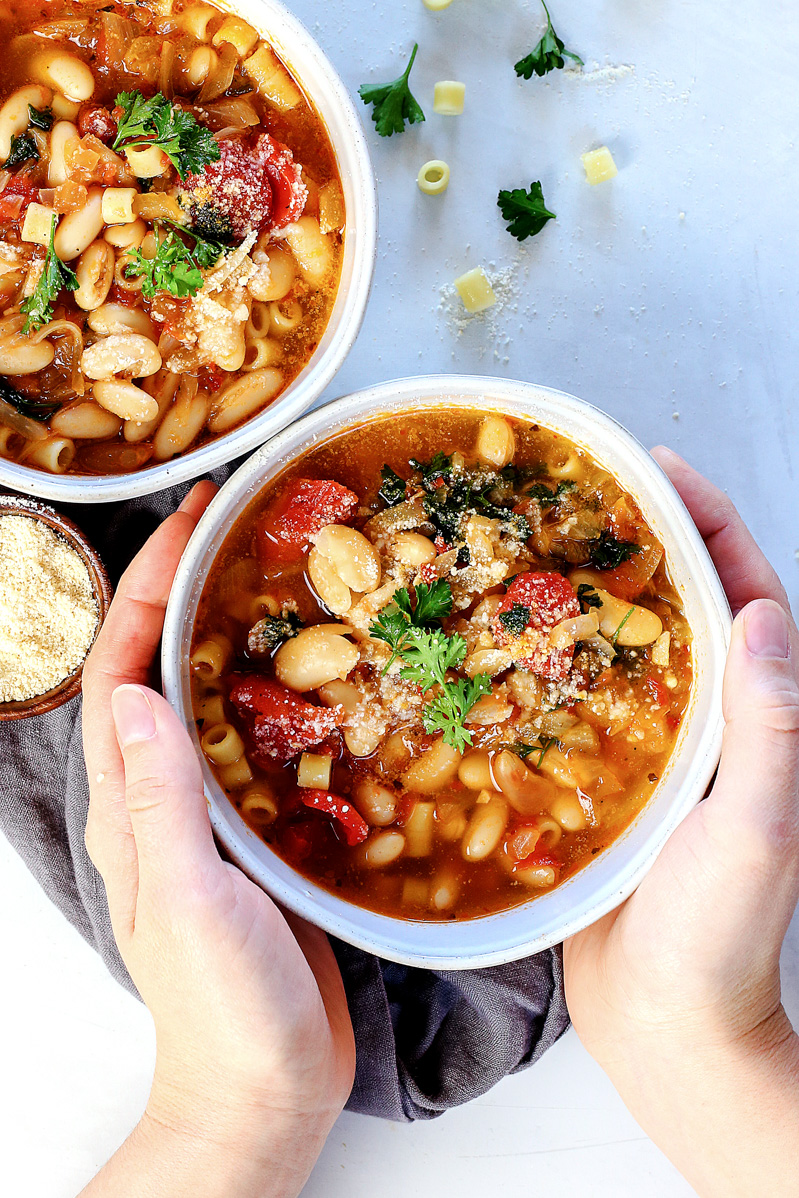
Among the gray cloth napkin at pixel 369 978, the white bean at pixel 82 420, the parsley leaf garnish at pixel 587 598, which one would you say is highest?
the white bean at pixel 82 420

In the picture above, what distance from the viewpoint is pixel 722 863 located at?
2090 millimetres

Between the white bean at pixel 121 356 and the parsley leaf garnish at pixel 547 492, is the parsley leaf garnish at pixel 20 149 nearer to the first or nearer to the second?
the white bean at pixel 121 356

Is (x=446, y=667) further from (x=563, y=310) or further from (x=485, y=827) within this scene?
(x=563, y=310)

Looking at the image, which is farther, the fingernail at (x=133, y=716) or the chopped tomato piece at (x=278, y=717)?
the chopped tomato piece at (x=278, y=717)

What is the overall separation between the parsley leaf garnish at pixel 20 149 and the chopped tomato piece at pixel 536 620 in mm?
1506

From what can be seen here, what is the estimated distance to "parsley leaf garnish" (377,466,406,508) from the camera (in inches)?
87.0

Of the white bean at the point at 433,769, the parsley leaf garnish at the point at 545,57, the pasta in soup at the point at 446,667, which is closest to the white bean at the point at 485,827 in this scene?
the pasta in soup at the point at 446,667

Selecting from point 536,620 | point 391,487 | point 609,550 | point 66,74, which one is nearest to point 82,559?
point 391,487

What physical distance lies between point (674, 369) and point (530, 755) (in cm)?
139

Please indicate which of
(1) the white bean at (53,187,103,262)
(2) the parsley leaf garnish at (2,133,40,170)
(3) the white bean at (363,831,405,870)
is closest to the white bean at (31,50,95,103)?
(2) the parsley leaf garnish at (2,133,40,170)

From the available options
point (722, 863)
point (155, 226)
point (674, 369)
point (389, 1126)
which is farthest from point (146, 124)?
point (389, 1126)

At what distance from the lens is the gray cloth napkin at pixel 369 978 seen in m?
2.69

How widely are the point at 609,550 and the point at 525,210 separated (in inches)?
44.9

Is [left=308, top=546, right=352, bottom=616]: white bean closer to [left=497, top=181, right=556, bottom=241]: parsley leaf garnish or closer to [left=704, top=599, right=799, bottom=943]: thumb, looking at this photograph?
[left=704, top=599, right=799, bottom=943]: thumb
